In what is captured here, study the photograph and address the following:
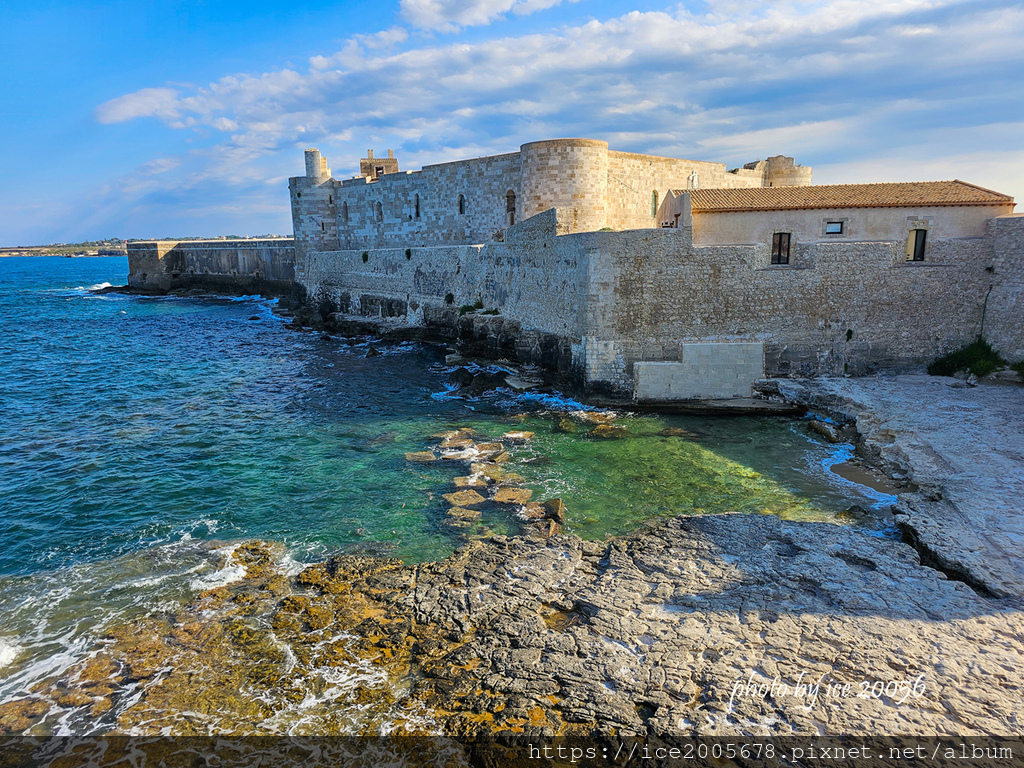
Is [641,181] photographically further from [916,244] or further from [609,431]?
[609,431]

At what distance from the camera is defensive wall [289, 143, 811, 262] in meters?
22.1

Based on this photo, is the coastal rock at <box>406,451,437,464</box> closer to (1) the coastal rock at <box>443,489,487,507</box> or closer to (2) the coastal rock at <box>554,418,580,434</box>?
(1) the coastal rock at <box>443,489,487,507</box>

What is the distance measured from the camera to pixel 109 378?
22.2m

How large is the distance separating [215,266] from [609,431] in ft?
158

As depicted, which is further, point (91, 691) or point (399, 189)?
point (399, 189)

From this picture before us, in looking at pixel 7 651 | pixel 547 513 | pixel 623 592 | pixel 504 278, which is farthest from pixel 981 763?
pixel 504 278

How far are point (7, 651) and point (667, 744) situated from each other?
7.74 metres

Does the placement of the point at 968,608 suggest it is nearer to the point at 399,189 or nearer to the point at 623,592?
the point at 623,592

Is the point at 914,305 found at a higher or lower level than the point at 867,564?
higher

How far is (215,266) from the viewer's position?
168 feet

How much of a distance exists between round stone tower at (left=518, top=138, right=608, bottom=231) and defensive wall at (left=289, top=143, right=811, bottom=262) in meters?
0.04

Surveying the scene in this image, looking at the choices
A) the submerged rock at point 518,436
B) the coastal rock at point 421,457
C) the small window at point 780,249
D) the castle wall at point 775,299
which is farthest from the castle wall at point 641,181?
the coastal rock at point 421,457

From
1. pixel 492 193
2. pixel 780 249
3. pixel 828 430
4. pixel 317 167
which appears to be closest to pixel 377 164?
pixel 317 167

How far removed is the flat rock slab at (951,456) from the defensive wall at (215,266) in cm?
3923
